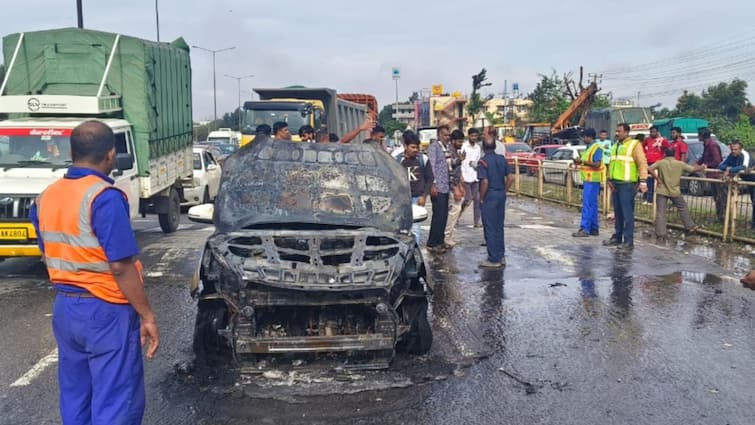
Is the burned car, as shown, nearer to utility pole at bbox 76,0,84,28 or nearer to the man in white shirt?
the man in white shirt

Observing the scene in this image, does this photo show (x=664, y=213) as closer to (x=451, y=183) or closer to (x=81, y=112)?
(x=451, y=183)

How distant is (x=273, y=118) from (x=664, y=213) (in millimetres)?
13843

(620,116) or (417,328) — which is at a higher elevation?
(620,116)

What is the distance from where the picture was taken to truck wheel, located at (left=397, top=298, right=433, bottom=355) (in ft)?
19.4

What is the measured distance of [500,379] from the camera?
219 inches

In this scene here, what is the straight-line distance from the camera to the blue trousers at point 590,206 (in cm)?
1280

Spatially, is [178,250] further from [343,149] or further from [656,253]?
[656,253]

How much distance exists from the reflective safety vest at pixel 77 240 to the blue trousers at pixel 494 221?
A: 23.0 ft

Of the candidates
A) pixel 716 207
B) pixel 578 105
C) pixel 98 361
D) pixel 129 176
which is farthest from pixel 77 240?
pixel 578 105

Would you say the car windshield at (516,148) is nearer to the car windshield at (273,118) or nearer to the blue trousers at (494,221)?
the car windshield at (273,118)

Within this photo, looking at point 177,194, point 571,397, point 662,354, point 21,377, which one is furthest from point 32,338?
point 177,194

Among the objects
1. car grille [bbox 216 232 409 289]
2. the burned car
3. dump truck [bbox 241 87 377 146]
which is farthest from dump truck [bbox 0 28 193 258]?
dump truck [bbox 241 87 377 146]

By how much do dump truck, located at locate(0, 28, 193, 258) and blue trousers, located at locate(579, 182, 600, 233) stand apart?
7478 millimetres

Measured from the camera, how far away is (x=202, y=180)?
60.0ft
